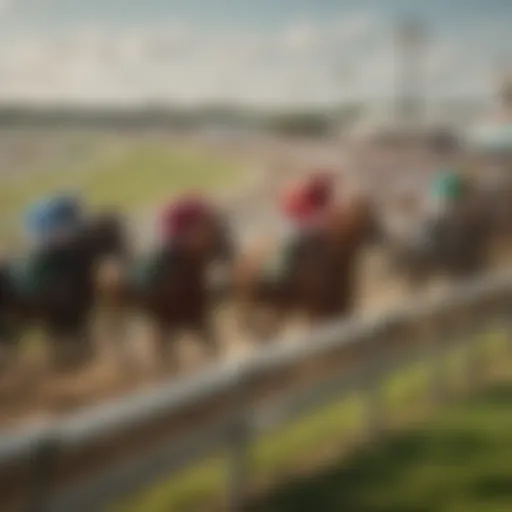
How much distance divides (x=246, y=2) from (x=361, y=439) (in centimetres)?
79

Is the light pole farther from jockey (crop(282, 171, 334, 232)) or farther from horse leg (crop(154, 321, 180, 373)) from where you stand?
horse leg (crop(154, 321, 180, 373))

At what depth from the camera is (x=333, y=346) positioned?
82.1 inches

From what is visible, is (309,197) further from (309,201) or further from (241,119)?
(241,119)

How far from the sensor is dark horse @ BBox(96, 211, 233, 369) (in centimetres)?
185

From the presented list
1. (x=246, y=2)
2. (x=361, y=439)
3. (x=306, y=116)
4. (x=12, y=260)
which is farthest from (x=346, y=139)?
(x=12, y=260)

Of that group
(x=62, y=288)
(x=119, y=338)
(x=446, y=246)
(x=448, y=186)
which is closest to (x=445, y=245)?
(x=446, y=246)

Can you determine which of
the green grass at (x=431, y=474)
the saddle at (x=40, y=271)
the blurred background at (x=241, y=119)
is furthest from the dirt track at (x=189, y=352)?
the green grass at (x=431, y=474)

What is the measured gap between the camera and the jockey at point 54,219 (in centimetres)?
170

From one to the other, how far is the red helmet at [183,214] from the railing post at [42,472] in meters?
0.42

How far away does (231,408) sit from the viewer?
1910mm

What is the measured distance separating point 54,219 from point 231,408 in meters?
0.42

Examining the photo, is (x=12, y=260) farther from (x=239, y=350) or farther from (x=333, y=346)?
(x=333, y=346)

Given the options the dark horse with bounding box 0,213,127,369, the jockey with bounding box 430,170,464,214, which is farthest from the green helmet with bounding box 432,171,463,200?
the dark horse with bounding box 0,213,127,369

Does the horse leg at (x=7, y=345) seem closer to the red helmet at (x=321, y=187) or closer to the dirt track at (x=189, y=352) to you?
the dirt track at (x=189, y=352)
